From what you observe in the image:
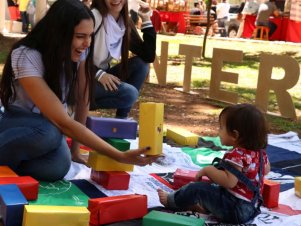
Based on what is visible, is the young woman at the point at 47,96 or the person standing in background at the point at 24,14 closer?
the young woman at the point at 47,96

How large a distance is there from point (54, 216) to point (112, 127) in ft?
3.27

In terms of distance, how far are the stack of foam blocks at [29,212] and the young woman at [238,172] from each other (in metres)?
0.64

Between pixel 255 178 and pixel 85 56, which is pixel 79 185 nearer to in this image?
pixel 85 56

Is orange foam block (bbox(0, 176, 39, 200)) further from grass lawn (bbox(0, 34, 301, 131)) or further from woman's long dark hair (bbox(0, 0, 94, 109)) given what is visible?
grass lawn (bbox(0, 34, 301, 131))

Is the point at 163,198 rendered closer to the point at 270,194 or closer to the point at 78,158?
the point at 270,194

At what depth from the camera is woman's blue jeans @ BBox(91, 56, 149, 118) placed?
380 cm

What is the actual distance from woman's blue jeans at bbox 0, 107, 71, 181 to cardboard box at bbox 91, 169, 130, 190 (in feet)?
0.68

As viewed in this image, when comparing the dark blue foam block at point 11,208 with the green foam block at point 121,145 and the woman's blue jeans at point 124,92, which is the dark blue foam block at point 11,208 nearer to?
the green foam block at point 121,145

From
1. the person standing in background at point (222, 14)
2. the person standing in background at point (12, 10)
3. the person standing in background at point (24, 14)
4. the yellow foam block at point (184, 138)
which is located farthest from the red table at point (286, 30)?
the yellow foam block at point (184, 138)

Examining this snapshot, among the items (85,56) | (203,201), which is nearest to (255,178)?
(203,201)

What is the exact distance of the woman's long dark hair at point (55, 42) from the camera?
2467 millimetres

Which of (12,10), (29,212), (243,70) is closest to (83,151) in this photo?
(29,212)

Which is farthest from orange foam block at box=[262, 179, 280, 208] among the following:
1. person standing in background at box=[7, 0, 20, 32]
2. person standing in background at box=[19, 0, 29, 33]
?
person standing in background at box=[7, 0, 20, 32]

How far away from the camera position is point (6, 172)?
250 cm
